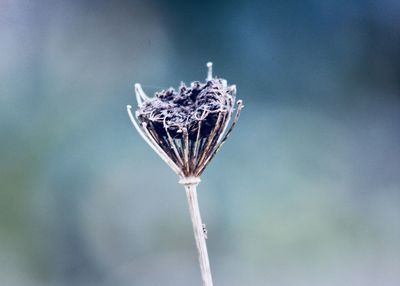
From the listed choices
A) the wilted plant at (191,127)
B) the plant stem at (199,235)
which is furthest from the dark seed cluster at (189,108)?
the plant stem at (199,235)

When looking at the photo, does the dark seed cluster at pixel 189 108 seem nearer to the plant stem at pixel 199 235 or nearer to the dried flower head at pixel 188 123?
the dried flower head at pixel 188 123

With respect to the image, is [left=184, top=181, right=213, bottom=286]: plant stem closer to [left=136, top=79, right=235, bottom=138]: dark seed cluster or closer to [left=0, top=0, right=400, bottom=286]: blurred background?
[left=136, top=79, right=235, bottom=138]: dark seed cluster

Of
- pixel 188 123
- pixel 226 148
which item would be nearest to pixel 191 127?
pixel 188 123

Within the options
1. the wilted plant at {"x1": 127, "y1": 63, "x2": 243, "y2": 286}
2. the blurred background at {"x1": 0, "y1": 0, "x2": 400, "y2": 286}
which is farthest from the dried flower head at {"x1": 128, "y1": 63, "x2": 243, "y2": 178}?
the blurred background at {"x1": 0, "y1": 0, "x2": 400, "y2": 286}

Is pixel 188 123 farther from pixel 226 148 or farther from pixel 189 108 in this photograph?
pixel 226 148

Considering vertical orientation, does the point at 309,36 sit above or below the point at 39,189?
above

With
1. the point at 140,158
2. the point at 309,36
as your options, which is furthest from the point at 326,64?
the point at 140,158

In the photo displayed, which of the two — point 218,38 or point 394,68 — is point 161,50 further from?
point 394,68
